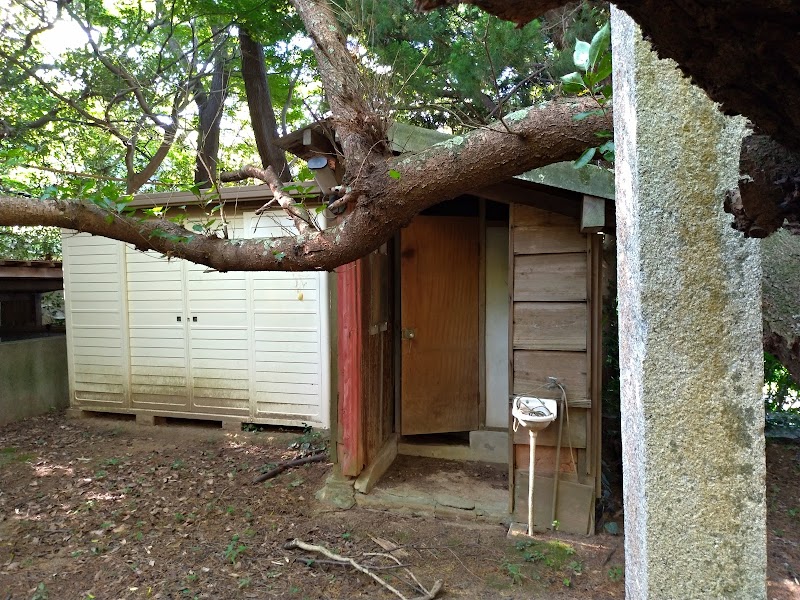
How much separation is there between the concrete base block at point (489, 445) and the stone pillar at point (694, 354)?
3.75 meters

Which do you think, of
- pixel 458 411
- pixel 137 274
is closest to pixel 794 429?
pixel 458 411

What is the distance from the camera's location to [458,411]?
17.1 feet

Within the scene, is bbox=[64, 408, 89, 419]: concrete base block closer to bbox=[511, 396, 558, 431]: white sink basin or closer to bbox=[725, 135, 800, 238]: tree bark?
bbox=[511, 396, 558, 431]: white sink basin

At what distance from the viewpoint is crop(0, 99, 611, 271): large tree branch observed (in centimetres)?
270

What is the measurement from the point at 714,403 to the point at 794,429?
600 centimetres

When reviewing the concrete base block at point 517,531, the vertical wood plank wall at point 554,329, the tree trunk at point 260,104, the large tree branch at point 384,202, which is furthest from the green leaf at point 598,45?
the tree trunk at point 260,104

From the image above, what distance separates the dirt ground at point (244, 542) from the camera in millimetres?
3150

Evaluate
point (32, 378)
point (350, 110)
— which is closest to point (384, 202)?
point (350, 110)

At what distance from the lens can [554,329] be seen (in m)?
3.77

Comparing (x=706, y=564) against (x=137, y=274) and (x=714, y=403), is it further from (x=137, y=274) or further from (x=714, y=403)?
(x=137, y=274)

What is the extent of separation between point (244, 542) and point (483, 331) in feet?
9.30

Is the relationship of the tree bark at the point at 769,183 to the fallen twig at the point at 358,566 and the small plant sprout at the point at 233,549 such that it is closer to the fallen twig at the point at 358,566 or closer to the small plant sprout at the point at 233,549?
the fallen twig at the point at 358,566

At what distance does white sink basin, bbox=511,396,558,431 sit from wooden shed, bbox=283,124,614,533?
98mm

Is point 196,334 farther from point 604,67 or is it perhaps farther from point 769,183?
point 769,183
